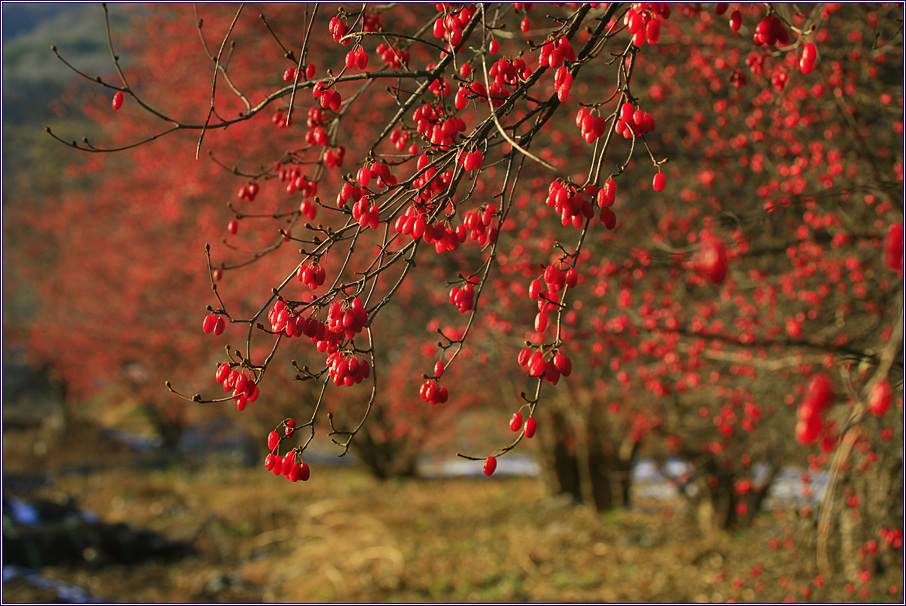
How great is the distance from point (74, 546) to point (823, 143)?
25.3 ft

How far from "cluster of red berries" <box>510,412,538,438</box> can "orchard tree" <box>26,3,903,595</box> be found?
0.01 metres

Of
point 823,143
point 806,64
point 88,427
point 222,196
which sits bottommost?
point 88,427

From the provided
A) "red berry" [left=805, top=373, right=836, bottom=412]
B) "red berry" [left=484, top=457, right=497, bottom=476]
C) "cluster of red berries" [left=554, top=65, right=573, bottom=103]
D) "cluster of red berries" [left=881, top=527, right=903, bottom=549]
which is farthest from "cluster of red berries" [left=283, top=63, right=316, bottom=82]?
"cluster of red berries" [left=881, top=527, right=903, bottom=549]

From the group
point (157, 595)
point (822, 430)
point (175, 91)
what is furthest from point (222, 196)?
point (822, 430)

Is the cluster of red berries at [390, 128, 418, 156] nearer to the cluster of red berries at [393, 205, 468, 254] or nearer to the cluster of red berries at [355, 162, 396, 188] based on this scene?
the cluster of red berries at [355, 162, 396, 188]

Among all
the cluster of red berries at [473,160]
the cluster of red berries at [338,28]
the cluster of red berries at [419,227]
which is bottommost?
the cluster of red berries at [419,227]

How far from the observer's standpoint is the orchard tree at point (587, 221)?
187cm

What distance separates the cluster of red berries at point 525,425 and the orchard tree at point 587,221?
1 centimetres

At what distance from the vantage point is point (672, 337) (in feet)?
13.1

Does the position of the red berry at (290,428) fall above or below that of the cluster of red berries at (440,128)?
below

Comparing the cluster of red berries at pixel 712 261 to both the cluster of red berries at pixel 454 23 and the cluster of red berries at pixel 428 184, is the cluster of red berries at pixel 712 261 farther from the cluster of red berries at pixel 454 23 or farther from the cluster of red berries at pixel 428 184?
the cluster of red berries at pixel 454 23

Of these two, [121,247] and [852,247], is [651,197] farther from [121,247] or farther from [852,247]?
[121,247]

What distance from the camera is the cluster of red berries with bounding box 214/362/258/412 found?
6.12 feet

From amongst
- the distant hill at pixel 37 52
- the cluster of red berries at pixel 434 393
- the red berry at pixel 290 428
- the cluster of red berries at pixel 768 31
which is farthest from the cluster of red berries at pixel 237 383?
the distant hill at pixel 37 52
